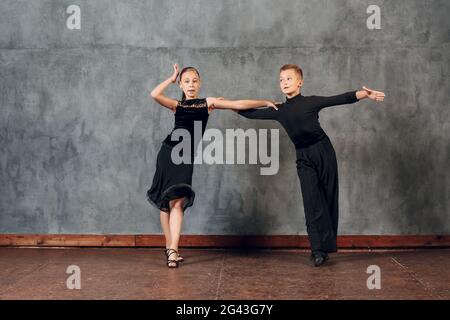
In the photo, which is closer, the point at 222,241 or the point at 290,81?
the point at 290,81

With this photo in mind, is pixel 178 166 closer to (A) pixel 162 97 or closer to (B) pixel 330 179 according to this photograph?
(A) pixel 162 97

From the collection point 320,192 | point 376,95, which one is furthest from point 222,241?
point 376,95

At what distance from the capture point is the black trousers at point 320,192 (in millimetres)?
5207

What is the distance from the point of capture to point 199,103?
5.27 m

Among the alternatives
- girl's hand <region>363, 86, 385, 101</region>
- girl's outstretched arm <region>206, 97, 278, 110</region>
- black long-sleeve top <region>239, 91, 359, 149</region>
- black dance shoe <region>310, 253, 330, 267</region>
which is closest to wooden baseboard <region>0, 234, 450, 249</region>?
black dance shoe <region>310, 253, 330, 267</region>

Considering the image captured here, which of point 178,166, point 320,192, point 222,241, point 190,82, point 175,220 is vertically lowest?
point 222,241

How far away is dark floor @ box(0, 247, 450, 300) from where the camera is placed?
14.1 feet

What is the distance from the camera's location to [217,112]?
6.13 m

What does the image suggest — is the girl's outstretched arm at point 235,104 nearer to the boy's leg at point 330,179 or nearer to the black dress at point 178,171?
the black dress at point 178,171

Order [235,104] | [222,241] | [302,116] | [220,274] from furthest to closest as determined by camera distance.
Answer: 1. [222,241]
2. [235,104]
3. [302,116]
4. [220,274]

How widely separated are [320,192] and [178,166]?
1162mm

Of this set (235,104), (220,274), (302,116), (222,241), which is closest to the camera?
(220,274)

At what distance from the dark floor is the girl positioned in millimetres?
356

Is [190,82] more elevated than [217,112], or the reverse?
[190,82]
